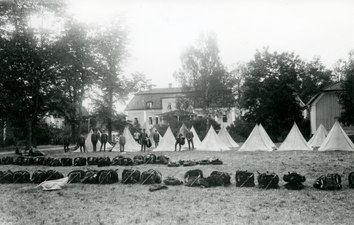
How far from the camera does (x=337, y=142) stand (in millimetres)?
21719

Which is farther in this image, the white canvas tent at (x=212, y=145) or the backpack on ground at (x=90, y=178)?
the white canvas tent at (x=212, y=145)

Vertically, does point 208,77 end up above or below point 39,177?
above

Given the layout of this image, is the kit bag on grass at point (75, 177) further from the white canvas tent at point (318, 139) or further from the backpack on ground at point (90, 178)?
the white canvas tent at point (318, 139)

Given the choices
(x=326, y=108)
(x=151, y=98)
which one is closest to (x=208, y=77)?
(x=326, y=108)

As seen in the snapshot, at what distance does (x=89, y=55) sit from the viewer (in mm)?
33688

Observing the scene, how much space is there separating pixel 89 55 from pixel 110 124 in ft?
29.1

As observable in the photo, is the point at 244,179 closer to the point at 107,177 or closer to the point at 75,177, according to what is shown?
the point at 107,177

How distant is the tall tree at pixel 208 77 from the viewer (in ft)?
153

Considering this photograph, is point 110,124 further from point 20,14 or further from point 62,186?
point 62,186

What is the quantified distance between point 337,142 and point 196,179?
13.8 m

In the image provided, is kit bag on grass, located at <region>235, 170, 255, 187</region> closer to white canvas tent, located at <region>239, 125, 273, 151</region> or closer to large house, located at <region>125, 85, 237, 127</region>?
white canvas tent, located at <region>239, 125, 273, 151</region>

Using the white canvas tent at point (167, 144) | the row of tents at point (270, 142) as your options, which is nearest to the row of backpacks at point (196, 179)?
the row of tents at point (270, 142)

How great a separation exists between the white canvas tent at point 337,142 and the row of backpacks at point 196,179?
1179cm

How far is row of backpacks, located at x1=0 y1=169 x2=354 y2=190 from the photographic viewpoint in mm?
10117
